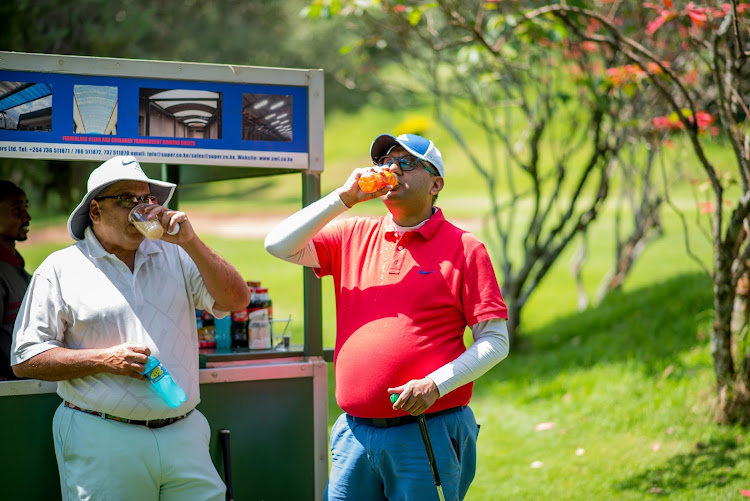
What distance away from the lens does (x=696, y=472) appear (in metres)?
5.12

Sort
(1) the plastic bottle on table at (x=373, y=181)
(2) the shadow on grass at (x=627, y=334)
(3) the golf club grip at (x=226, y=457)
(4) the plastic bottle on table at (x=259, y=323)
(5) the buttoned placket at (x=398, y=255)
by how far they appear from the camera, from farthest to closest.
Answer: (2) the shadow on grass at (x=627, y=334) → (4) the plastic bottle on table at (x=259, y=323) → (3) the golf club grip at (x=226, y=457) → (5) the buttoned placket at (x=398, y=255) → (1) the plastic bottle on table at (x=373, y=181)

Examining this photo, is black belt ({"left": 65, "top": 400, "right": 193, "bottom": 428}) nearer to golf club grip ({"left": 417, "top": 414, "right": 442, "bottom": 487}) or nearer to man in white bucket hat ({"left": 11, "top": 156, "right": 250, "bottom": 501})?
man in white bucket hat ({"left": 11, "top": 156, "right": 250, "bottom": 501})

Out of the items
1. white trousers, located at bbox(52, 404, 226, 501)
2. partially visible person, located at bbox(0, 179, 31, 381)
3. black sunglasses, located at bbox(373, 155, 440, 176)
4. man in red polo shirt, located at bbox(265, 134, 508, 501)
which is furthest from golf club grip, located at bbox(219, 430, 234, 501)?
black sunglasses, located at bbox(373, 155, 440, 176)

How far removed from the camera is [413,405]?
293 cm

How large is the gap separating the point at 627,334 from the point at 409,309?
5.05 metres

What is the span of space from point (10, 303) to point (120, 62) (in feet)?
4.33

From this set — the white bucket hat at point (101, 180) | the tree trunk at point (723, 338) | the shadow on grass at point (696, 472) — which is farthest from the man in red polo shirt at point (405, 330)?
the tree trunk at point (723, 338)

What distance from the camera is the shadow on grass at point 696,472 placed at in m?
4.94

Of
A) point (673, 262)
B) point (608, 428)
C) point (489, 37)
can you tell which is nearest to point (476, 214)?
point (673, 262)

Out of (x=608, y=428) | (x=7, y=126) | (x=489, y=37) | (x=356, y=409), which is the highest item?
(x=489, y=37)

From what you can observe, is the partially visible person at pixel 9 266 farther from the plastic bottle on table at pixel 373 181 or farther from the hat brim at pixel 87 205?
the plastic bottle on table at pixel 373 181

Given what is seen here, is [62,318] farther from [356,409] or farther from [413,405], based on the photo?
[413,405]

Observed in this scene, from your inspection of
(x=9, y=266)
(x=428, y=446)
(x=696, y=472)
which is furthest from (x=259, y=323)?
(x=696, y=472)

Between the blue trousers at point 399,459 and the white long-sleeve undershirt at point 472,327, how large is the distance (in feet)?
0.85
